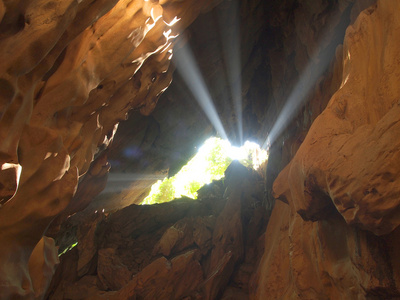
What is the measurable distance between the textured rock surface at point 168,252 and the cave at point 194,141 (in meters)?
0.07

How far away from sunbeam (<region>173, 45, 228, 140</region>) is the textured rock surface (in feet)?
16.3

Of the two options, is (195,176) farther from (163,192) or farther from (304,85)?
(304,85)

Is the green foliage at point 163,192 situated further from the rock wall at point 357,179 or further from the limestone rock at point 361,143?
the limestone rock at point 361,143

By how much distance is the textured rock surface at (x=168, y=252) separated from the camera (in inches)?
348

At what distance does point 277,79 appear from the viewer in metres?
12.8

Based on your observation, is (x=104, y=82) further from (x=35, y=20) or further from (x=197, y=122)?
(x=197, y=122)

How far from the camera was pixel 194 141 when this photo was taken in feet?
54.0

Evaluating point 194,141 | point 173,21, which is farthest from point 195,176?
point 173,21

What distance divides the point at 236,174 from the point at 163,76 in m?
7.94

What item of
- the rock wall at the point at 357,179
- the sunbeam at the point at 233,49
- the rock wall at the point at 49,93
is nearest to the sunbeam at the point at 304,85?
the rock wall at the point at 357,179

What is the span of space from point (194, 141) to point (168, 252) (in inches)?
306

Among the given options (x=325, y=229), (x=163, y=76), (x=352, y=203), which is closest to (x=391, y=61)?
(x=352, y=203)

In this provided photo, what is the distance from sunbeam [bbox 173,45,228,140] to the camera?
36.2 feet

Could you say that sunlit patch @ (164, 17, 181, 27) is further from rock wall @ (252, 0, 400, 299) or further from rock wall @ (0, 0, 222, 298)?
rock wall @ (252, 0, 400, 299)
